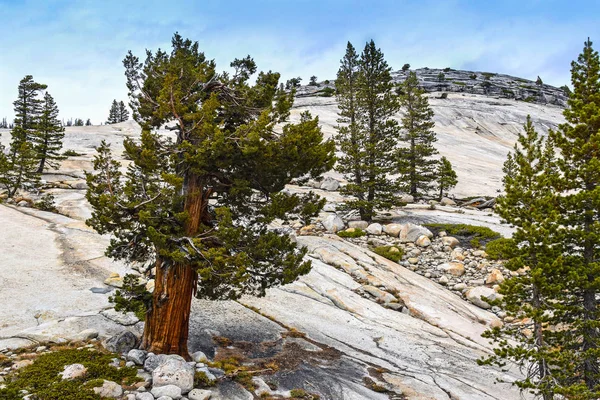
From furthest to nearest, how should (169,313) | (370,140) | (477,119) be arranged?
(477,119), (370,140), (169,313)

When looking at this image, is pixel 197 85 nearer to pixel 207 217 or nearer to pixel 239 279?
pixel 207 217

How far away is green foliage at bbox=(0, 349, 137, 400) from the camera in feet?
21.7

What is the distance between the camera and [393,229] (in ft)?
82.6

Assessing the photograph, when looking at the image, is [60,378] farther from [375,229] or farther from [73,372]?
[375,229]

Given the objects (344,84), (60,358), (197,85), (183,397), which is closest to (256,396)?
(183,397)

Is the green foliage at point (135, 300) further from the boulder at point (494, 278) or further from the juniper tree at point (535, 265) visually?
the boulder at point (494, 278)

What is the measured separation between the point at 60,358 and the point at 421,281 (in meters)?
16.3

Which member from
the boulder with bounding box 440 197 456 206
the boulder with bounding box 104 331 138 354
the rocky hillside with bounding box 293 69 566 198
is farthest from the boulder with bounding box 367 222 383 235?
the boulder with bounding box 104 331 138 354

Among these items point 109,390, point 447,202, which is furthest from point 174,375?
point 447,202

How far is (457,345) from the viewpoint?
13703mm

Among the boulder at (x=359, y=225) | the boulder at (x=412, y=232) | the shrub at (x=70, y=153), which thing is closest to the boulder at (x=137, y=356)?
the boulder at (x=412, y=232)

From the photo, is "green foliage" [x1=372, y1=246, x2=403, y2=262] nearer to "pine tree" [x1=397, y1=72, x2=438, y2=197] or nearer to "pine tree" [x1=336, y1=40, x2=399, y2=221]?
"pine tree" [x1=336, y1=40, x2=399, y2=221]

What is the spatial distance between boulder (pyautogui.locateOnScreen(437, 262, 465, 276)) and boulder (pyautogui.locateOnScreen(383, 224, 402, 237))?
14.6ft

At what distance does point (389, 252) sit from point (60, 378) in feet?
59.3
